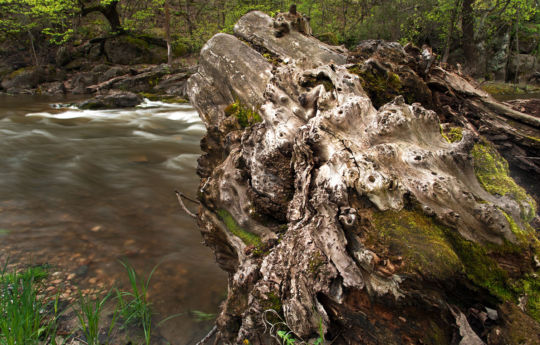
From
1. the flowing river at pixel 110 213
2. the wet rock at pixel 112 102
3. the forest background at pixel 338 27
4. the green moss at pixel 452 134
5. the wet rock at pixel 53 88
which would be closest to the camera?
the green moss at pixel 452 134

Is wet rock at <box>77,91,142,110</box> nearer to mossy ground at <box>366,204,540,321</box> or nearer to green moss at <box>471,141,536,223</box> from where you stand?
green moss at <box>471,141,536,223</box>

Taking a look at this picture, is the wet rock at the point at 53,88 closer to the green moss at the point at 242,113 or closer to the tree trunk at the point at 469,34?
the green moss at the point at 242,113

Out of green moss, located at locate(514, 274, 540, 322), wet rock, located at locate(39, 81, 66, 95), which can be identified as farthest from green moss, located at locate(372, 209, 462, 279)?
wet rock, located at locate(39, 81, 66, 95)

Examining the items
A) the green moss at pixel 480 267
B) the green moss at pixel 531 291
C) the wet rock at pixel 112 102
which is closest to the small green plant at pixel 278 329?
the green moss at pixel 480 267

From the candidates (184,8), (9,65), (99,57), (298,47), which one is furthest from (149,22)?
(298,47)

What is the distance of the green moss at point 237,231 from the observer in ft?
7.92

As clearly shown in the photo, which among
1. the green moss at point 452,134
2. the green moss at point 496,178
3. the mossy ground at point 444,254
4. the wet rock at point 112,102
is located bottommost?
the wet rock at point 112,102

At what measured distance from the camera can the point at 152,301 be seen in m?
2.84

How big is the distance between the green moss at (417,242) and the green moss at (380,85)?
1.72 m

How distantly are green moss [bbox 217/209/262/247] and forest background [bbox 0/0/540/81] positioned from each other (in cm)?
1721

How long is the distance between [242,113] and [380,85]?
1.53 m

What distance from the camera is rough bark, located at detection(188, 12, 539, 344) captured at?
1.48 m

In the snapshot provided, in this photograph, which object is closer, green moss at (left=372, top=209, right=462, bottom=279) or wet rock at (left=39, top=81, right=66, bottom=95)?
green moss at (left=372, top=209, right=462, bottom=279)

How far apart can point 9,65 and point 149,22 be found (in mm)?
11121
